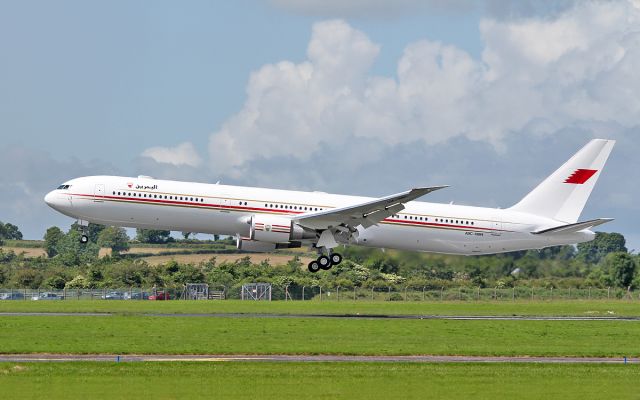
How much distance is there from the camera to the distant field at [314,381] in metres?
26.7

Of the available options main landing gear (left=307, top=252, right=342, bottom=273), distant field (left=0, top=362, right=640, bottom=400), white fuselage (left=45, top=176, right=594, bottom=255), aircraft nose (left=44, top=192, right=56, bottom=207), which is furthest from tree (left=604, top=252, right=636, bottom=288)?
distant field (left=0, top=362, right=640, bottom=400)

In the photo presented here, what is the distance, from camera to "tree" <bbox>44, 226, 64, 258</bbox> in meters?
147

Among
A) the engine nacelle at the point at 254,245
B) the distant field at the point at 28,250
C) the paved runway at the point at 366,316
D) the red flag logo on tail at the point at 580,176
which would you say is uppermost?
the distant field at the point at 28,250

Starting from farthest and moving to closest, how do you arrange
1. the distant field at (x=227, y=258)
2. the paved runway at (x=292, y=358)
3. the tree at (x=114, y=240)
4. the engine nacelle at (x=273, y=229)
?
the tree at (x=114, y=240)
the distant field at (x=227, y=258)
the engine nacelle at (x=273, y=229)
the paved runway at (x=292, y=358)

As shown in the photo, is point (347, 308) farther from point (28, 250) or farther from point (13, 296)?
point (28, 250)

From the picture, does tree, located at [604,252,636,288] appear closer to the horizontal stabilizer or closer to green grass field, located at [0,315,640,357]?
the horizontal stabilizer

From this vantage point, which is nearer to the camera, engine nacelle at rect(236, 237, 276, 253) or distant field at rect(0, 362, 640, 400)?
distant field at rect(0, 362, 640, 400)

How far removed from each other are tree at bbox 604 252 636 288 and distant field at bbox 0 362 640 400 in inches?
2341

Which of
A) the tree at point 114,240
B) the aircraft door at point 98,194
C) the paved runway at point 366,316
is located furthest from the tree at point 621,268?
the tree at point 114,240

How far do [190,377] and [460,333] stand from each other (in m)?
18.0

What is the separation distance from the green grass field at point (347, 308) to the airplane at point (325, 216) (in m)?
4.17

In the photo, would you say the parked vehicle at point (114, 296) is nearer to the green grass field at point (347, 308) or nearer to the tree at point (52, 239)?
the green grass field at point (347, 308)

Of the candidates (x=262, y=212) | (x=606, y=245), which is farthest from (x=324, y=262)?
(x=606, y=245)

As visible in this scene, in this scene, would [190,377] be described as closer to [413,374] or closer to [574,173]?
[413,374]
